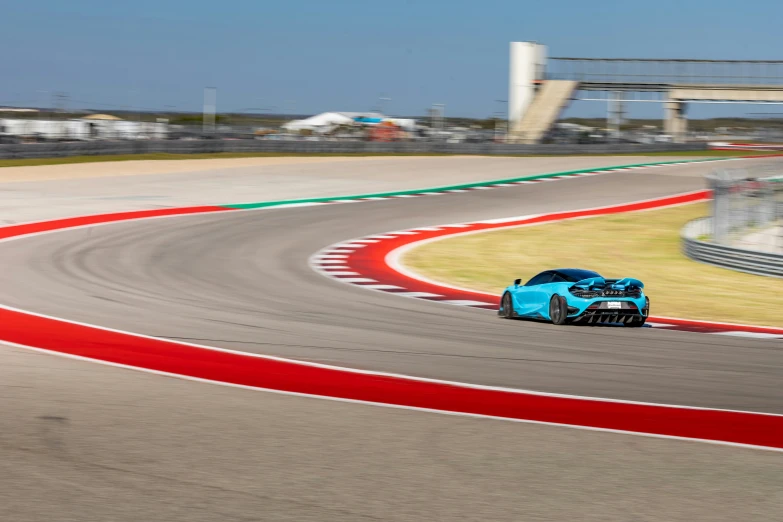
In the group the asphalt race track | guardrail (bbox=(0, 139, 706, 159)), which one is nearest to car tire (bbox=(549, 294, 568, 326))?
the asphalt race track

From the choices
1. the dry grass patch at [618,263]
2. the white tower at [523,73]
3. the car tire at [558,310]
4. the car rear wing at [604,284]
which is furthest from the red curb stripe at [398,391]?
the white tower at [523,73]

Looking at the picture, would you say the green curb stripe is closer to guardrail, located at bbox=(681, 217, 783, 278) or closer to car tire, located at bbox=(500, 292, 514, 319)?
guardrail, located at bbox=(681, 217, 783, 278)

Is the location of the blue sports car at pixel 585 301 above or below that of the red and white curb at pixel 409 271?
above

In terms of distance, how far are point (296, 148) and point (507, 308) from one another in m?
30.9

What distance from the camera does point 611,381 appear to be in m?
8.88

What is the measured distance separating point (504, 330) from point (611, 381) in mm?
3029

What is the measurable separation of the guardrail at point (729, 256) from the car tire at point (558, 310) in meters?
6.27

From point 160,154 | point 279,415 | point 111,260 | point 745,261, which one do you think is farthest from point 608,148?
point 279,415

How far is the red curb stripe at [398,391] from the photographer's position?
7250mm

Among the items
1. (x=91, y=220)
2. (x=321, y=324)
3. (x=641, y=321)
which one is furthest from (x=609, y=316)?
(x=91, y=220)

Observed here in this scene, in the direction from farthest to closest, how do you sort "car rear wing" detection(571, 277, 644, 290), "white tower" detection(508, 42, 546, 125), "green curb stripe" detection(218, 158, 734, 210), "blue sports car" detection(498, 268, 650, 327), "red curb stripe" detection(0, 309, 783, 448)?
"white tower" detection(508, 42, 546, 125), "green curb stripe" detection(218, 158, 734, 210), "car rear wing" detection(571, 277, 644, 290), "blue sports car" detection(498, 268, 650, 327), "red curb stripe" detection(0, 309, 783, 448)

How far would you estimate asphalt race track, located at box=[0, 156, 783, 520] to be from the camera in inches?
205

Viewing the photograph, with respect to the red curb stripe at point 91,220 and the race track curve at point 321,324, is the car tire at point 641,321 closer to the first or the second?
the race track curve at point 321,324

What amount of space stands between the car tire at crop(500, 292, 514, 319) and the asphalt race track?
153 millimetres
